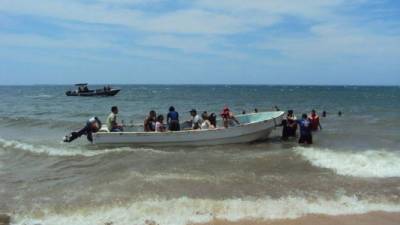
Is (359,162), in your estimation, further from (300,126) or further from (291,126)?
(291,126)

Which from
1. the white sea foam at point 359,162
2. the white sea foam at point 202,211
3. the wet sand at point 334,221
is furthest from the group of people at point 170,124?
the wet sand at point 334,221

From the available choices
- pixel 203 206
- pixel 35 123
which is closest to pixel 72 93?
pixel 35 123

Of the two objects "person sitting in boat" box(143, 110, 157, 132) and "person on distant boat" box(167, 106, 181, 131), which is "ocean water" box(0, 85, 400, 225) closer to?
"person on distant boat" box(167, 106, 181, 131)

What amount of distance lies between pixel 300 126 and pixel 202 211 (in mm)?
9843

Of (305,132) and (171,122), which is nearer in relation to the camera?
(305,132)

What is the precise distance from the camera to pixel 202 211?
8727 mm

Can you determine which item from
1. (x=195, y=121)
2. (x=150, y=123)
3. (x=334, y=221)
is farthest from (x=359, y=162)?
(x=150, y=123)

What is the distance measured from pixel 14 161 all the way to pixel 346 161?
9973mm

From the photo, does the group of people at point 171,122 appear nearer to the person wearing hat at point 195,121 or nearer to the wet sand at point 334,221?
the person wearing hat at point 195,121

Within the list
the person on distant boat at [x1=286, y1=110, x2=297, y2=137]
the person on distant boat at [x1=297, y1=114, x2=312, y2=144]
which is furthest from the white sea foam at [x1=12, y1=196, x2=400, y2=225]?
the person on distant boat at [x1=286, y1=110, x2=297, y2=137]

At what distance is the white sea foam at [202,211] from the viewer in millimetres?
8336

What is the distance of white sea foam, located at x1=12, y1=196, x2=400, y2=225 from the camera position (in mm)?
8336

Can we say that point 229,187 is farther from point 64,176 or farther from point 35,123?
point 35,123

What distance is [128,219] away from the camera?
837 cm
